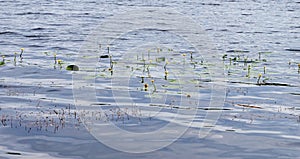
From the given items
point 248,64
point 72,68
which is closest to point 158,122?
point 72,68

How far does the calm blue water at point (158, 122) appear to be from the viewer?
9.41m

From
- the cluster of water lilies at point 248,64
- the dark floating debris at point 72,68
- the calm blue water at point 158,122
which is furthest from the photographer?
the dark floating debris at point 72,68

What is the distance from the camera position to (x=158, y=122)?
10992mm

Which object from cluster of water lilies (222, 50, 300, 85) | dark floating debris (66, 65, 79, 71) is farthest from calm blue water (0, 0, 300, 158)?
dark floating debris (66, 65, 79, 71)

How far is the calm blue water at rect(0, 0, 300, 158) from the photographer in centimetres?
941

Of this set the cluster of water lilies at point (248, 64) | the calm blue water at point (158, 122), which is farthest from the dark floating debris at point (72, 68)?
the cluster of water lilies at point (248, 64)

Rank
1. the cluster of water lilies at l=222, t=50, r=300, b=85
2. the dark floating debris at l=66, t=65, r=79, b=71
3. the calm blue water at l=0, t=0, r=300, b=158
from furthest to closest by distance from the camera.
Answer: the dark floating debris at l=66, t=65, r=79, b=71 < the cluster of water lilies at l=222, t=50, r=300, b=85 < the calm blue water at l=0, t=0, r=300, b=158

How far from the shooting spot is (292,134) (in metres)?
10.3

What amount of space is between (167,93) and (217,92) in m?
1.36

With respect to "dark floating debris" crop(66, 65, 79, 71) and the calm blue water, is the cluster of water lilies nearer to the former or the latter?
the calm blue water

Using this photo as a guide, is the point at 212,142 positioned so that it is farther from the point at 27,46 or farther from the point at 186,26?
the point at 186,26

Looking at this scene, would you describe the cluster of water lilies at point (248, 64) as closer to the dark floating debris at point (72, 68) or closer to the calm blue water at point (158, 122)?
the calm blue water at point (158, 122)

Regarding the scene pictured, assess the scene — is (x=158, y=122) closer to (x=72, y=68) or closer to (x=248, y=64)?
(x=72, y=68)

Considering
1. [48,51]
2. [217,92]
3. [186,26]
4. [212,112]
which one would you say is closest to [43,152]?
[212,112]
